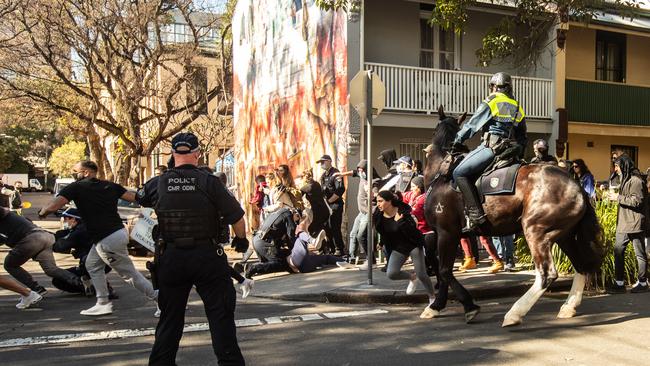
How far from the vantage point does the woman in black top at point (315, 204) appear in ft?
39.0

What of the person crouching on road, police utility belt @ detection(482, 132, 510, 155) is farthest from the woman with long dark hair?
the person crouching on road

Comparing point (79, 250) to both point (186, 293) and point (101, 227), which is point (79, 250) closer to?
point (101, 227)

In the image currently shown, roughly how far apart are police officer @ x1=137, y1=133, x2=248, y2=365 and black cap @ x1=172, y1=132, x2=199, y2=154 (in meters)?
0.15

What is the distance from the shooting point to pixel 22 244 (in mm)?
8516

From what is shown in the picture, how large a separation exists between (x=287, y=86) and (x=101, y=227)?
36.6 feet

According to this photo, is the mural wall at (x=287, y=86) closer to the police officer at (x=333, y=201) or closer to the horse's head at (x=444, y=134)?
the police officer at (x=333, y=201)

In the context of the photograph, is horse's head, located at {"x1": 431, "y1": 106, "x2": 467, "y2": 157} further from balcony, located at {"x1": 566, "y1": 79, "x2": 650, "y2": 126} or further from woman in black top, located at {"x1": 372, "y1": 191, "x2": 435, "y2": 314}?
balcony, located at {"x1": 566, "y1": 79, "x2": 650, "y2": 126}

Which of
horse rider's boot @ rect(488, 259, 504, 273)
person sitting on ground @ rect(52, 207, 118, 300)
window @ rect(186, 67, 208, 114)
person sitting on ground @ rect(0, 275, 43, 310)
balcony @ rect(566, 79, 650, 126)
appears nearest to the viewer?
person sitting on ground @ rect(0, 275, 43, 310)

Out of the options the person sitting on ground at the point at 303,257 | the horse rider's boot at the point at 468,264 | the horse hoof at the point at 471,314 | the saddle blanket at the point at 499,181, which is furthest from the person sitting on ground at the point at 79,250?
the horse rider's boot at the point at 468,264

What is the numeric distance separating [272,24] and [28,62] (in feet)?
33.3

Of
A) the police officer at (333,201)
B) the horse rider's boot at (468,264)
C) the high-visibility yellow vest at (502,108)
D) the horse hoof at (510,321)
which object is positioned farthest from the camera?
the police officer at (333,201)

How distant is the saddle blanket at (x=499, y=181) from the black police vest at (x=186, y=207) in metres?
3.52

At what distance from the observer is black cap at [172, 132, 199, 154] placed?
4738mm

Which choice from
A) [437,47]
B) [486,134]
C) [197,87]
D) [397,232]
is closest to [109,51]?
[197,87]
